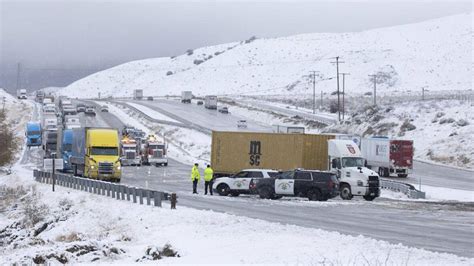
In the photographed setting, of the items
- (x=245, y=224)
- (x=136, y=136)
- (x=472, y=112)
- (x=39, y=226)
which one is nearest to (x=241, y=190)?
(x=39, y=226)

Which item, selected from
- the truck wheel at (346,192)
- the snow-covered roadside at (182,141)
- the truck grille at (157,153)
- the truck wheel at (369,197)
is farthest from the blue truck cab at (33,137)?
the truck wheel at (369,197)

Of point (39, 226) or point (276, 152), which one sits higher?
point (276, 152)

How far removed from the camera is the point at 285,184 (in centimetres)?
3919

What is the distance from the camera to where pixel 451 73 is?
19588 centimetres

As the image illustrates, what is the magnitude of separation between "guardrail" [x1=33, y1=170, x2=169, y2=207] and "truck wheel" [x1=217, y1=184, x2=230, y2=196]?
538 cm

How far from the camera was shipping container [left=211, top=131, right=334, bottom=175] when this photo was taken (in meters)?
45.7

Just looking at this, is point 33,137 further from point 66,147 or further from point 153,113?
point 153,113

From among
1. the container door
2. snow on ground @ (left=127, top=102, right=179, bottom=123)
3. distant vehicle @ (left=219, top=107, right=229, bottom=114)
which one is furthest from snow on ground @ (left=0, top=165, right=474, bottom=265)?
distant vehicle @ (left=219, top=107, right=229, bottom=114)

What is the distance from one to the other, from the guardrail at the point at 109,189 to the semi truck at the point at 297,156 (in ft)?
30.5

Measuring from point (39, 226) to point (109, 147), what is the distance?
14.6 metres

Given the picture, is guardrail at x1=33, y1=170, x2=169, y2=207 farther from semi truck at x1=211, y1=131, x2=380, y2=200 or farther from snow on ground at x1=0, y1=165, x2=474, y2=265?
semi truck at x1=211, y1=131, x2=380, y2=200

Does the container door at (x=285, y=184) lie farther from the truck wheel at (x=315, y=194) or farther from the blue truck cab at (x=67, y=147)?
the blue truck cab at (x=67, y=147)

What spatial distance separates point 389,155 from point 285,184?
85.9ft

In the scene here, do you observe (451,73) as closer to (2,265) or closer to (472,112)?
(472,112)
